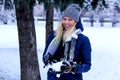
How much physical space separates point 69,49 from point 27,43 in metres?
5.00

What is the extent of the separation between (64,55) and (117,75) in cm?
838

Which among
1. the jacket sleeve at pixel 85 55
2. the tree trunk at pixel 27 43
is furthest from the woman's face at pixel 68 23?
the tree trunk at pixel 27 43

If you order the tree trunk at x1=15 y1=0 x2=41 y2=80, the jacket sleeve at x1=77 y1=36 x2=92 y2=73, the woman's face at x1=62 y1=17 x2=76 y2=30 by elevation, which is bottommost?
the tree trunk at x1=15 y1=0 x2=41 y2=80

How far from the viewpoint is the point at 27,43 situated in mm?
9719

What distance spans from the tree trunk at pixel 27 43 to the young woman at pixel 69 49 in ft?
14.8

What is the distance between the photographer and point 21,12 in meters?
9.49

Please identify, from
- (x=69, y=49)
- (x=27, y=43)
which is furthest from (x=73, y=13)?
(x=27, y=43)

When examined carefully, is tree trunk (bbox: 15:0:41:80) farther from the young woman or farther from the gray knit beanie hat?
the young woman

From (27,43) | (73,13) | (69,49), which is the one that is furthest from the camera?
(27,43)

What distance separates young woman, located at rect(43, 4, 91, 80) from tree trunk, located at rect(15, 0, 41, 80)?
4509 mm

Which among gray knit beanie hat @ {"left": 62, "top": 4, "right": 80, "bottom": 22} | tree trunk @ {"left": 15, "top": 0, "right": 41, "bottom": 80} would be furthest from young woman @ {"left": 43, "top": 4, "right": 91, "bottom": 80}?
tree trunk @ {"left": 15, "top": 0, "right": 41, "bottom": 80}

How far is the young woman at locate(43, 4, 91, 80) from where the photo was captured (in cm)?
479

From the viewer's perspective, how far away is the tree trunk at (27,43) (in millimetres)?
9570

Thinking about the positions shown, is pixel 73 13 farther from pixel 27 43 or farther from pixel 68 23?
pixel 27 43
